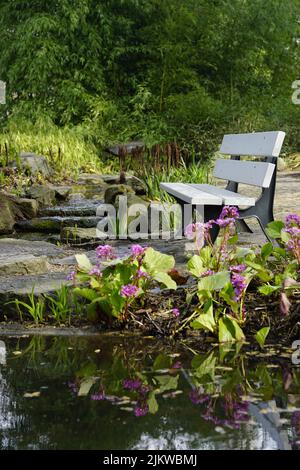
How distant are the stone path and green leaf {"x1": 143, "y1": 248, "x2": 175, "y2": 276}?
59cm

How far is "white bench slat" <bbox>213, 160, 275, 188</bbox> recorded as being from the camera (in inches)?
195

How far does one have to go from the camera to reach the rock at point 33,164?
35.0 ft

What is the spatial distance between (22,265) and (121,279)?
114cm

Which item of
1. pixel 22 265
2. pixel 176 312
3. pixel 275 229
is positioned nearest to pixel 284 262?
pixel 275 229

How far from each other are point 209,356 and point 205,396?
20.8 inches

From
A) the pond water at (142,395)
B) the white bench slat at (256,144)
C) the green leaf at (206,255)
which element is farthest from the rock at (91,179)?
the pond water at (142,395)

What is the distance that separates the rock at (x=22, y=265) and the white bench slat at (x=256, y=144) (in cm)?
167

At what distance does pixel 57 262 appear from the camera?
210 inches

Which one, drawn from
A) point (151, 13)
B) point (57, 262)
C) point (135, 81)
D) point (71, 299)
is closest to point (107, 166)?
point (135, 81)

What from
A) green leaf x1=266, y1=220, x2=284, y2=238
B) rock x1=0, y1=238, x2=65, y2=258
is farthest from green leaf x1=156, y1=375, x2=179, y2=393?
rock x1=0, y1=238, x2=65, y2=258

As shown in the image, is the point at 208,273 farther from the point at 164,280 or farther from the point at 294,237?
the point at 294,237

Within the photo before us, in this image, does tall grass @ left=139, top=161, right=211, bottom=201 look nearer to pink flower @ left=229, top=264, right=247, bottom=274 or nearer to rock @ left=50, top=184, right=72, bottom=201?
rock @ left=50, top=184, right=72, bottom=201

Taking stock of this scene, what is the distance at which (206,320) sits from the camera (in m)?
3.74
